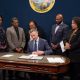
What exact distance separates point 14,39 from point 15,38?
0.12 feet

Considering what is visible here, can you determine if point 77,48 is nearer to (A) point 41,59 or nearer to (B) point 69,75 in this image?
(B) point 69,75

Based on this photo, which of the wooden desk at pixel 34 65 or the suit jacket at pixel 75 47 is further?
the suit jacket at pixel 75 47

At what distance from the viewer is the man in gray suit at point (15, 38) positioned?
600cm

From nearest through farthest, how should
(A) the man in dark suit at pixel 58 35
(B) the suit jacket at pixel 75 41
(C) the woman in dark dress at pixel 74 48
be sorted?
(C) the woman in dark dress at pixel 74 48 → (B) the suit jacket at pixel 75 41 → (A) the man in dark suit at pixel 58 35

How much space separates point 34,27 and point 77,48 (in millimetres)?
1785

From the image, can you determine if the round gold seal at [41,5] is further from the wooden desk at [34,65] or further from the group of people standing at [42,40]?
the wooden desk at [34,65]

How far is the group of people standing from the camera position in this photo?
4801 mm

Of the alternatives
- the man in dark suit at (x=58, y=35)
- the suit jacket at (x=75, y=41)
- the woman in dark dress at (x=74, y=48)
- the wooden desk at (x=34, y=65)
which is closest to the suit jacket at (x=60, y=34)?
the man in dark suit at (x=58, y=35)

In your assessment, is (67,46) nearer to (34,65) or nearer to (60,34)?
(34,65)

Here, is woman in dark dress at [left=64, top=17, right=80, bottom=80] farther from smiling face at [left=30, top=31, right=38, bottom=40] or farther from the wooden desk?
smiling face at [left=30, top=31, right=38, bottom=40]

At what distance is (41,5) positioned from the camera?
6973 millimetres

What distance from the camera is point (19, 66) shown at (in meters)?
4.18

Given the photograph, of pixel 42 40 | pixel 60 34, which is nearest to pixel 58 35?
pixel 60 34

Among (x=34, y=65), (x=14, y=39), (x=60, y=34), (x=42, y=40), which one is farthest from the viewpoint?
(x=14, y=39)
